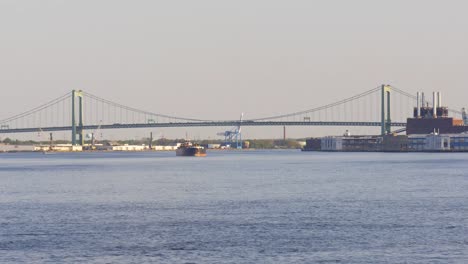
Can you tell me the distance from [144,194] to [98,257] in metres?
23.3

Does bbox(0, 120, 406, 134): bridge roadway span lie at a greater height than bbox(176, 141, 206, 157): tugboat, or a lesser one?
greater

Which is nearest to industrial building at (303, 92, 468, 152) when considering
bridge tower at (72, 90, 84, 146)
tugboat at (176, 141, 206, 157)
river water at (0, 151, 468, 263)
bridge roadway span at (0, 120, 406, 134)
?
bridge roadway span at (0, 120, 406, 134)

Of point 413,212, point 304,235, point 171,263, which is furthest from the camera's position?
point 413,212

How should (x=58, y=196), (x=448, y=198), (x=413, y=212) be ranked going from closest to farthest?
(x=413, y=212), (x=448, y=198), (x=58, y=196)

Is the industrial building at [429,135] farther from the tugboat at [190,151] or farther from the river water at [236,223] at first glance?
the river water at [236,223]

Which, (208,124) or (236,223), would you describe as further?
(208,124)

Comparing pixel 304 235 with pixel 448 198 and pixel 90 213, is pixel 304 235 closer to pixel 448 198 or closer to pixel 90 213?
pixel 90 213

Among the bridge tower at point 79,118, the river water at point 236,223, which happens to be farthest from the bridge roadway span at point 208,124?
the river water at point 236,223

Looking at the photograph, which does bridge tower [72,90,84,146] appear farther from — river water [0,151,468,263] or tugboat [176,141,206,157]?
river water [0,151,468,263]

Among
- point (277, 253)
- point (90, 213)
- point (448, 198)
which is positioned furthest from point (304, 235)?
point (448, 198)

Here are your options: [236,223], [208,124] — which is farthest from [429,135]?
[236,223]

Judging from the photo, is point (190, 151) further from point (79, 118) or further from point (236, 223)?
point (236, 223)

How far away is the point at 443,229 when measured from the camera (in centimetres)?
3312

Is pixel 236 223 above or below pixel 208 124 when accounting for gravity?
below
